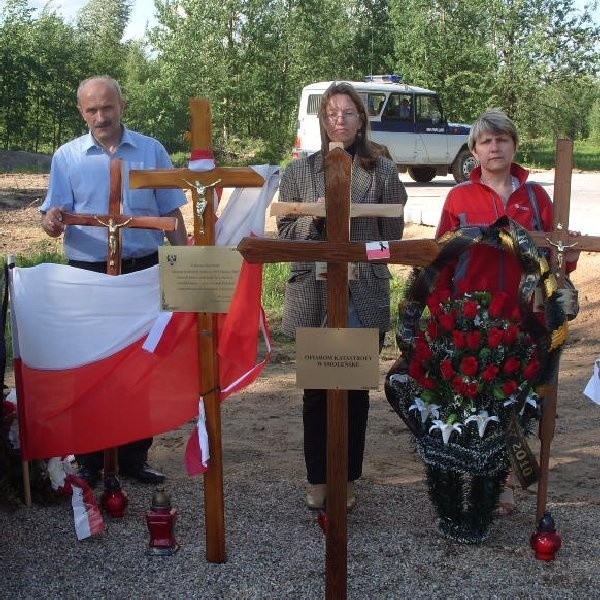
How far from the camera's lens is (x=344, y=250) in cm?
288

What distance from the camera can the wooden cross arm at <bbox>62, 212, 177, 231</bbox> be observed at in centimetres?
377

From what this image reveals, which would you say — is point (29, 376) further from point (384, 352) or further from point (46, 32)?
point (46, 32)

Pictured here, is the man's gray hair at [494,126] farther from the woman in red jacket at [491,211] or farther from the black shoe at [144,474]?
the black shoe at [144,474]


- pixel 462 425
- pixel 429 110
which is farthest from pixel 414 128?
pixel 462 425

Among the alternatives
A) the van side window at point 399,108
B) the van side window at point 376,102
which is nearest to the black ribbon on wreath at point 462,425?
the van side window at point 376,102

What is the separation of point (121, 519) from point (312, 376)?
1582mm

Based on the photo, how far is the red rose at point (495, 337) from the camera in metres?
3.38

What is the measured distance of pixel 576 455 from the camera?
530 centimetres

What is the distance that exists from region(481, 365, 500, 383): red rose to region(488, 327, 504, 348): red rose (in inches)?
3.3

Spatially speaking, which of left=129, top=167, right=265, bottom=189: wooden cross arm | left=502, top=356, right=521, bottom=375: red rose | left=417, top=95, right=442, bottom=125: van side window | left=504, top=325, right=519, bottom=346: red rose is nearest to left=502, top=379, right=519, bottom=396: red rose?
left=502, top=356, right=521, bottom=375: red rose

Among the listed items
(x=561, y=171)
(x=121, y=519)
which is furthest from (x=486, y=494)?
(x=121, y=519)

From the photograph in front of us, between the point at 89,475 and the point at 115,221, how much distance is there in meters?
1.36

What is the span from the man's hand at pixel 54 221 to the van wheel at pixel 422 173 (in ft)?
58.9

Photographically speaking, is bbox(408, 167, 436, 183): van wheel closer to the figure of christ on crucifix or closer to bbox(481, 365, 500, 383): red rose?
the figure of christ on crucifix
